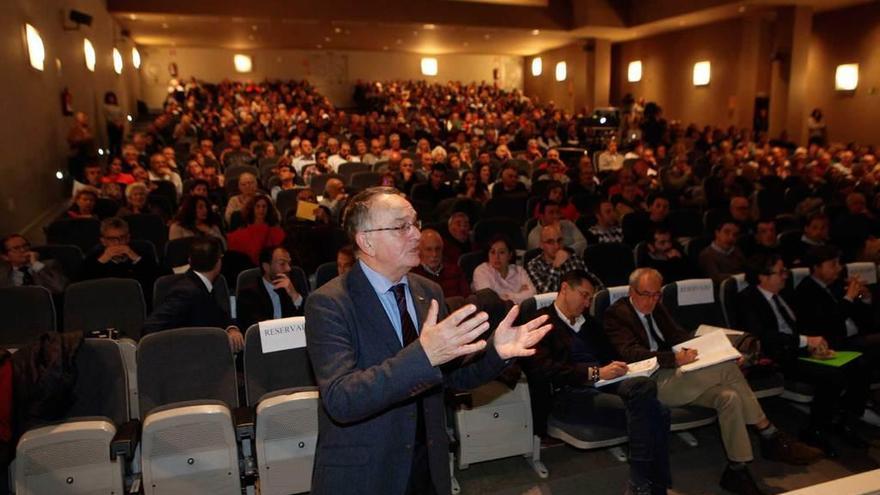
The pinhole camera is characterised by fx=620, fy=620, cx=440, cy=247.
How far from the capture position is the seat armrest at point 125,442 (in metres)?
2.43

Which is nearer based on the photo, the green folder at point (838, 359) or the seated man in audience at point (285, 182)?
the green folder at point (838, 359)

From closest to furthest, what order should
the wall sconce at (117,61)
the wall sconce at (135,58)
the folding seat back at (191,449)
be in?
1. the folding seat back at (191,449)
2. the wall sconce at (117,61)
3. the wall sconce at (135,58)

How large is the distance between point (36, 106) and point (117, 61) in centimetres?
742

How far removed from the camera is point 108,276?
4316 mm

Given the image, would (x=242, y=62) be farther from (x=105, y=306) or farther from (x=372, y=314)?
(x=372, y=314)

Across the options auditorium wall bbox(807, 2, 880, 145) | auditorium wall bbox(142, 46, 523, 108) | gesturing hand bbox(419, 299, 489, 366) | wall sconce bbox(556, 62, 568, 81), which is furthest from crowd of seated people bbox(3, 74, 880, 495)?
auditorium wall bbox(142, 46, 523, 108)

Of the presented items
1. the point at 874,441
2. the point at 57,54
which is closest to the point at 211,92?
the point at 57,54

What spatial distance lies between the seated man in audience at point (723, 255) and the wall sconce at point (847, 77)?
34.3 ft

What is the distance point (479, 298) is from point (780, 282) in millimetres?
1885

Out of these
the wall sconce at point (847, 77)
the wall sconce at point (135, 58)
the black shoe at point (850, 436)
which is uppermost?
the wall sconce at point (135, 58)

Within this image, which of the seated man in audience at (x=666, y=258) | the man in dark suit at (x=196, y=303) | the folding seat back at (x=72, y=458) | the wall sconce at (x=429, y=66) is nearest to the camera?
the folding seat back at (x=72, y=458)

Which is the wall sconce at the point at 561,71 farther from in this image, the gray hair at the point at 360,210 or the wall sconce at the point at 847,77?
the gray hair at the point at 360,210

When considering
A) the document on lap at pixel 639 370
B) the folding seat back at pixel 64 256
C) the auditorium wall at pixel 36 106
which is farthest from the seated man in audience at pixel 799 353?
the auditorium wall at pixel 36 106

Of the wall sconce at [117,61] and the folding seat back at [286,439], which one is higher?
the wall sconce at [117,61]
